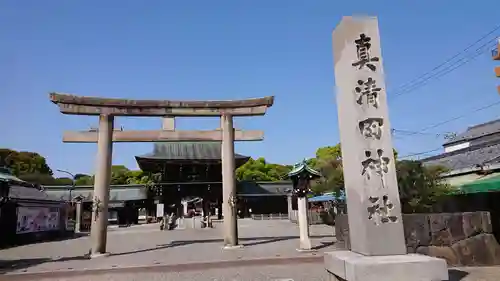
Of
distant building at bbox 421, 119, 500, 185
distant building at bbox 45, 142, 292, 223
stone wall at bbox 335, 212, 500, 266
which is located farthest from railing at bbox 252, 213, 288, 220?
stone wall at bbox 335, 212, 500, 266

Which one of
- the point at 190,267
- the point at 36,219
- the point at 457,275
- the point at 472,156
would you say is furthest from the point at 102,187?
the point at 472,156

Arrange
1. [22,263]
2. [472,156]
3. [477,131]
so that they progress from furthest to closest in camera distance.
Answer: [477,131] → [472,156] → [22,263]

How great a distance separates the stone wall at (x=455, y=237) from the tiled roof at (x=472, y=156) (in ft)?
12.7

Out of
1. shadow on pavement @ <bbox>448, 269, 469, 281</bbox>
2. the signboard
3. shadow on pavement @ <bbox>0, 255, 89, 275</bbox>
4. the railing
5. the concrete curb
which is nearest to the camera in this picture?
shadow on pavement @ <bbox>448, 269, 469, 281</bbox>

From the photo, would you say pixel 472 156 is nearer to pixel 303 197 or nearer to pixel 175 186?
pixel 303 197

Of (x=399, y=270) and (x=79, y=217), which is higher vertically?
(x=79, y=217)

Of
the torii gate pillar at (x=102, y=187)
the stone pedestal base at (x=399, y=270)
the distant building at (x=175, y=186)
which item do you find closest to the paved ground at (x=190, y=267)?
the torii gate pillar at (x=102, y=187)

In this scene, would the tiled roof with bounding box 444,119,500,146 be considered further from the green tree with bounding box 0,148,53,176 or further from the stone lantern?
Result: the green tree with bounding box 0,148,53,176

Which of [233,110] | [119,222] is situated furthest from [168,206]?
[233,110]

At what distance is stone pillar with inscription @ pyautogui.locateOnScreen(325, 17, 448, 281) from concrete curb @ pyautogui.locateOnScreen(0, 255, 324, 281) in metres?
6.02

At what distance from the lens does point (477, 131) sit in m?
26.9

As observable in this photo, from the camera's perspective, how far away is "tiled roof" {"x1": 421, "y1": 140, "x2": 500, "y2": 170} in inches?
531

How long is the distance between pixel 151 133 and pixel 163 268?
637 cm

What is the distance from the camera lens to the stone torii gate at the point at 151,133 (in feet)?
44.8
